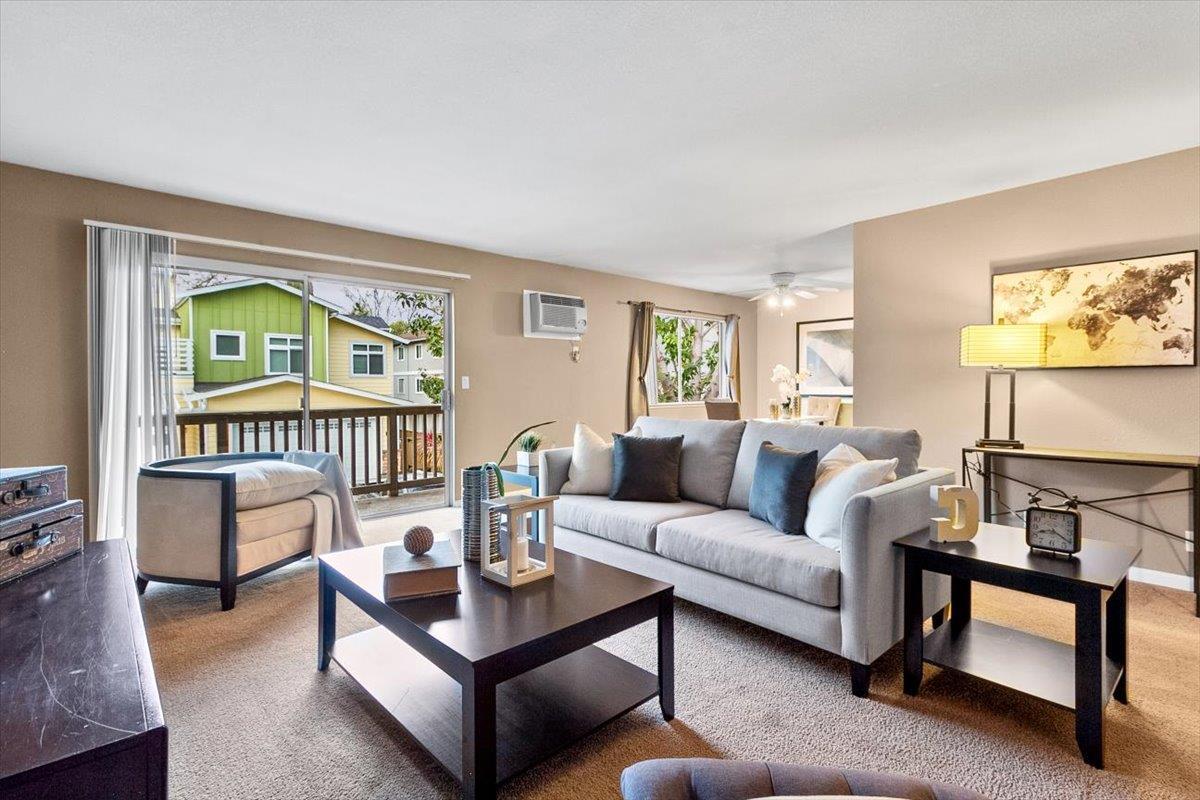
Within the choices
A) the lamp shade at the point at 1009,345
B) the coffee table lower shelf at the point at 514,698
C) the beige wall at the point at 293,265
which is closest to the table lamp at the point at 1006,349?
the lamp shade at the point at 1009,345

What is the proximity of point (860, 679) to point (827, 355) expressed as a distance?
6118mm

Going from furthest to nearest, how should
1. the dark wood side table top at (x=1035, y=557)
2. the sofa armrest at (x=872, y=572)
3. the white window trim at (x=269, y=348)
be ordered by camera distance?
1. the white window trim at (x=269, y=348)
2. the sofa armrest at (x=872, y=572)
3. the dark wood side table top at (x=1035, y=557)

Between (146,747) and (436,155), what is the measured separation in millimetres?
3031

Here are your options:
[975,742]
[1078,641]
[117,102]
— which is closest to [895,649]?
[975,742]

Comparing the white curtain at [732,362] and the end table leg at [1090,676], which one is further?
the white curtain at [732,362]

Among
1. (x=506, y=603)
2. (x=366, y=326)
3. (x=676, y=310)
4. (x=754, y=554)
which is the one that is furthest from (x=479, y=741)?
(x=676, y=310)

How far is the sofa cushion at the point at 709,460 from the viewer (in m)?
3.15

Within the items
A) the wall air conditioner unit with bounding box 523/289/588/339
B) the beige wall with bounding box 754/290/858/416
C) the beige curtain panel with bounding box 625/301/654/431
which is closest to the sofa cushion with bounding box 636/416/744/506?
the wall air conditioner unit with bounding box 523/289/588/339

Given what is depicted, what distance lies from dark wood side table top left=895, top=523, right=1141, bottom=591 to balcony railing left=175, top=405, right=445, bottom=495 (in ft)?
14.0

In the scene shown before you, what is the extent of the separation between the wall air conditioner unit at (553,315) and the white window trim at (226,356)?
7.86 feet

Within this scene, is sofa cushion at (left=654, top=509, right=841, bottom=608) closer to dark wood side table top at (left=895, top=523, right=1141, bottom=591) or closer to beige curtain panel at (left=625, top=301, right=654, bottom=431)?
dark wood side table top at (left=895, top=523, right=1141, bottom=591)

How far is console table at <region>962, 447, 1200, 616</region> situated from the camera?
9.39ft

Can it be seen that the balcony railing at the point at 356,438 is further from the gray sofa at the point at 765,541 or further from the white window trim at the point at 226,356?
the gray sofa at the point at 765,541

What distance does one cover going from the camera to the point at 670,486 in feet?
10.5
